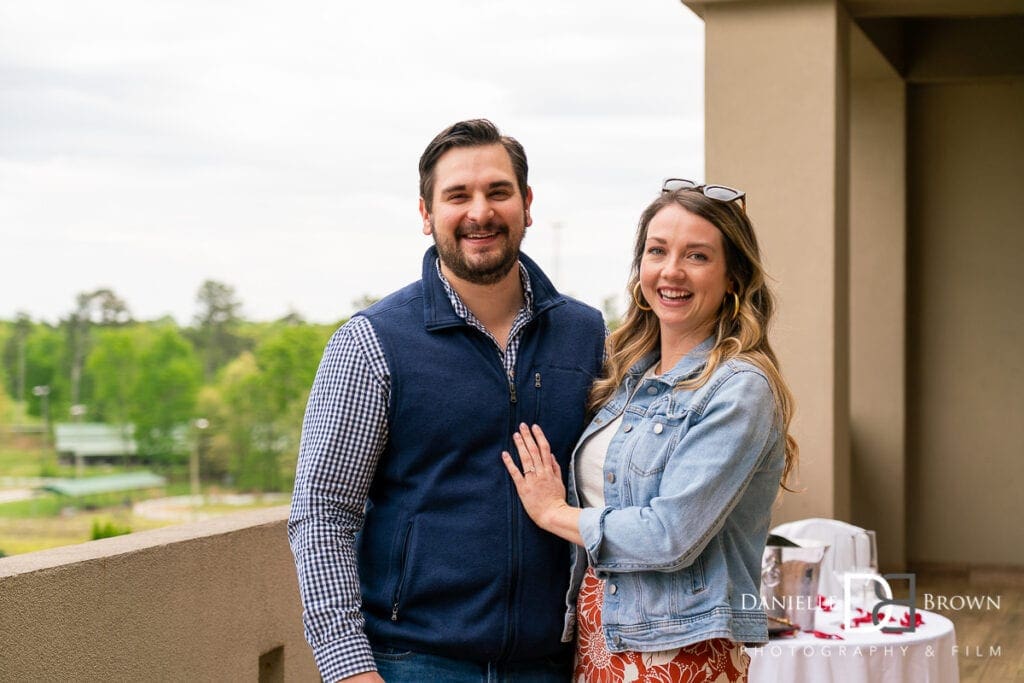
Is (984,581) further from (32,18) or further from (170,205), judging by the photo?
(32,18)

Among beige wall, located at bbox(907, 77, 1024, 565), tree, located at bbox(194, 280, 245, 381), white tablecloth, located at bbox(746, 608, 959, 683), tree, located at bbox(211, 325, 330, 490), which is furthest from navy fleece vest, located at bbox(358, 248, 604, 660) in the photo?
tree, located at bbox(194, 280, 245, 381)

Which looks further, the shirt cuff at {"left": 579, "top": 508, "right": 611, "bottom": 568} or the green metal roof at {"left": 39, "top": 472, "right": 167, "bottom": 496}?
the green metal roof at {"left": 39, "top": 472, "right": 167, "bottom": 496}

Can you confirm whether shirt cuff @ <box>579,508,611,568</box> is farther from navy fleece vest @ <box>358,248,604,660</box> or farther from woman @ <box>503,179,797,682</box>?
navy fleece vest @ <box>358,248,604,660</box>

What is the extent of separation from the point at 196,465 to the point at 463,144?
202 ft

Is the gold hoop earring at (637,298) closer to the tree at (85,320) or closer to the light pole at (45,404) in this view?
the tree at (85,320)

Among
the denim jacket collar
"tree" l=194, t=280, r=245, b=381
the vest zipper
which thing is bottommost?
the vest zipper

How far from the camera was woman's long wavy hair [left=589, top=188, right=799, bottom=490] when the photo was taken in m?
2.13

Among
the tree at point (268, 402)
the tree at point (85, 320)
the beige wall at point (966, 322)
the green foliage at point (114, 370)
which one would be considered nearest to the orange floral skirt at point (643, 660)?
the beige wall at point (966, 322)

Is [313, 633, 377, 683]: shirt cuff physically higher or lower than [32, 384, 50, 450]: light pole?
higher

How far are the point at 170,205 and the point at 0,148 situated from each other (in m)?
10.8

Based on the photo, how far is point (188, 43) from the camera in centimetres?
6994

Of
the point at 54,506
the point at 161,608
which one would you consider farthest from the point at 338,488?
the point at 54,506

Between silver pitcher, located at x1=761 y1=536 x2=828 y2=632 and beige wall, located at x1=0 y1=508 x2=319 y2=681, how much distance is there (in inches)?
48.2

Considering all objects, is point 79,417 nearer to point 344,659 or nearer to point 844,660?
point 844,660
